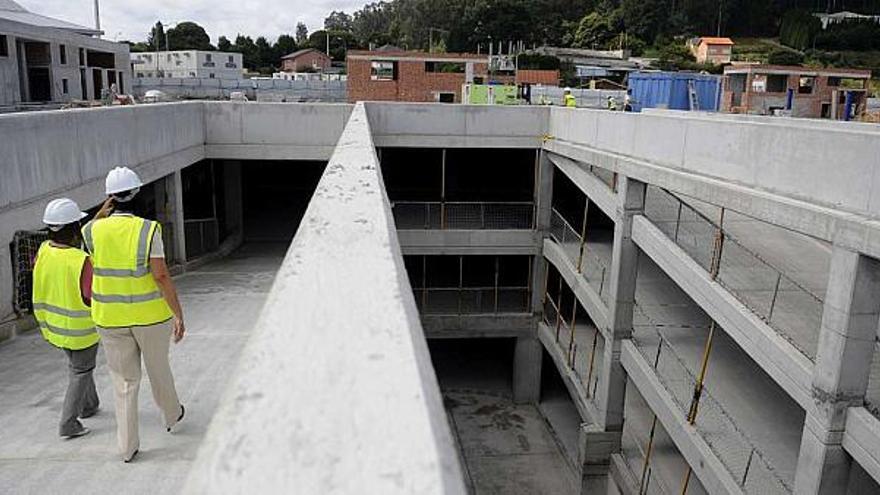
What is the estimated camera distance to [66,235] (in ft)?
16.2

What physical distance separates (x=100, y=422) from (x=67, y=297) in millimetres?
1123

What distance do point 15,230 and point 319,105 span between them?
10181 mm

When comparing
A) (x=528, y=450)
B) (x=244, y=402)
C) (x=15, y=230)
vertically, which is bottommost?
(x=528, y=450)

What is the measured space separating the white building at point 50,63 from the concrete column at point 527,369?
15.4m

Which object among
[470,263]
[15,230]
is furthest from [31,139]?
[470,263]

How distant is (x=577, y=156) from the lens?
14.5 meters

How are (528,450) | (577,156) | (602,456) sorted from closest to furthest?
1. (602,456)
2. (577,156)
3. (528,450)

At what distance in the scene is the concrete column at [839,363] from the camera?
6.13 m

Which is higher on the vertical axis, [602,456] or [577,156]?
[577,156]

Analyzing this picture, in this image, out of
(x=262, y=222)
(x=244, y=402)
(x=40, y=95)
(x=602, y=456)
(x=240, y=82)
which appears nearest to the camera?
(x=244, y=402)

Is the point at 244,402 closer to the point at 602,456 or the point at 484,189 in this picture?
the point at 602,456

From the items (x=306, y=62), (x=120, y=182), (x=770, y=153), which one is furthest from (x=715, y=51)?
(x=120, y=182)

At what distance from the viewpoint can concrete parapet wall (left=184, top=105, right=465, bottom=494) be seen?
119 centimetres

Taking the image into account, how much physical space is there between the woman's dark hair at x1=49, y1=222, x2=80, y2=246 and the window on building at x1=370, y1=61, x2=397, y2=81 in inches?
1195
